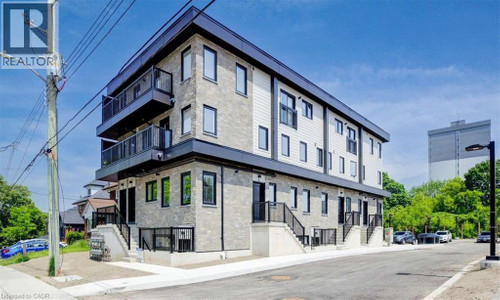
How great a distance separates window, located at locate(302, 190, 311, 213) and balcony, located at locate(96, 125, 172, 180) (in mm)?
10235

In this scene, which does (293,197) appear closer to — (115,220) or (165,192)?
(165,192)

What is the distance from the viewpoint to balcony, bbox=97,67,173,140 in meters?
19.7

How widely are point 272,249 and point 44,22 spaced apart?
579 inches

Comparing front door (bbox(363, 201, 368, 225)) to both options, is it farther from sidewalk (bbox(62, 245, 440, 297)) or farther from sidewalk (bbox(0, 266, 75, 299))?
sidewalk (bbox(0, 266, 75, 299))

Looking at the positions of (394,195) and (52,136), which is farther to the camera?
(394,195)

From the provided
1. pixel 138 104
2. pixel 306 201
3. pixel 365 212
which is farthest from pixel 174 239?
pixel 365 212

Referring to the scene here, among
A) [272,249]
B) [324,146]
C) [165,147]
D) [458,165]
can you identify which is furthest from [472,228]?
[458,165]

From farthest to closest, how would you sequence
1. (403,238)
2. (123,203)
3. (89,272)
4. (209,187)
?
(403,238) < (123,203) < (209,187) < (89,272)

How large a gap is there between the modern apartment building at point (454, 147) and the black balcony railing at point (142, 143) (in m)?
126

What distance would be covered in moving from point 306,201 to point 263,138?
20.3ft

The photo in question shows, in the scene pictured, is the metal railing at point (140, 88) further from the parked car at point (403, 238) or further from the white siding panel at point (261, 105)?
the parked car at point (403, 238)

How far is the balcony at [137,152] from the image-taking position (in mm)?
19266

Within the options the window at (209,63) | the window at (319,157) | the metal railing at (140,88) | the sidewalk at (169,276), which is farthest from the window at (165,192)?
the window at (319,157)

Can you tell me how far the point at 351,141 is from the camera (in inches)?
1298
